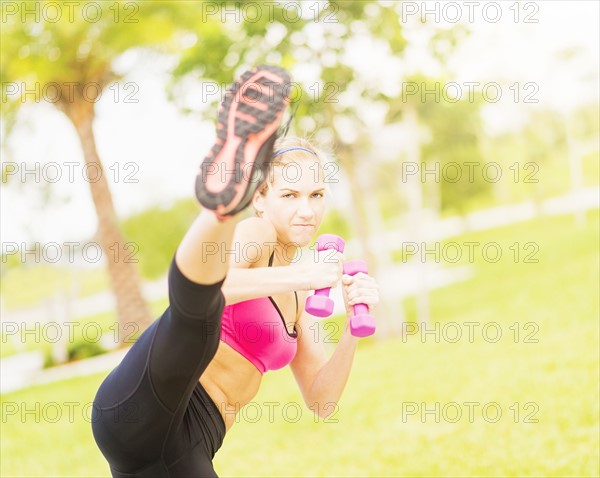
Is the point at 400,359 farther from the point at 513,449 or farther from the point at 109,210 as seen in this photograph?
the point at 109,210

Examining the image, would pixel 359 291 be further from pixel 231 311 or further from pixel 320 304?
pixel 231 311

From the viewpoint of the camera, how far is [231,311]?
8.30ft

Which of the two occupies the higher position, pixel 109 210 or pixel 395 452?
pixel 109 210

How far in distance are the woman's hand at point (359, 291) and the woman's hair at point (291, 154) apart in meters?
0.41

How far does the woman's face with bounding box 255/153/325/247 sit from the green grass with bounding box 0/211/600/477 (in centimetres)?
316

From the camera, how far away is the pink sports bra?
2.52 m

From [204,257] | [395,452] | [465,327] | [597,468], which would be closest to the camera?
[204,257]

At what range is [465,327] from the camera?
1295cm

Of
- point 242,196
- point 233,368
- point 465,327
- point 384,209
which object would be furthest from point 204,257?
point 384,209

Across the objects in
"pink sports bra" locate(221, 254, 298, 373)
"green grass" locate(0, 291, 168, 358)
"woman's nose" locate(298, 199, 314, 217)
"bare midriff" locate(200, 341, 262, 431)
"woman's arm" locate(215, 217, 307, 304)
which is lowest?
"green grass" locate(0, 291, 168, 358)

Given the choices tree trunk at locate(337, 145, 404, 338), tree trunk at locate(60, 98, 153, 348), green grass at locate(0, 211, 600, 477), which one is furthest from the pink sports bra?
tree trunk at locate(60, 98, 153, 348)

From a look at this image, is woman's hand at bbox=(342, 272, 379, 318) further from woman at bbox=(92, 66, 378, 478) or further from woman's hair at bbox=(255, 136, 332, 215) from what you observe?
woman's hair at bbox=(255, 136, 332, 215)

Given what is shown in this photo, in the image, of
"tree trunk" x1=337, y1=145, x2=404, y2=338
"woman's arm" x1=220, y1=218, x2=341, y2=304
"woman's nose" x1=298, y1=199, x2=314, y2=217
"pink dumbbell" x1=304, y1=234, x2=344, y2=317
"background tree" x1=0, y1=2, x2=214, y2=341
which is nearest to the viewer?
"woman's arm" x1=220, y1=218, x2=341, y2=304

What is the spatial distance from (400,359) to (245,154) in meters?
9.35
